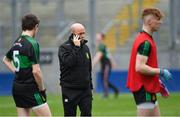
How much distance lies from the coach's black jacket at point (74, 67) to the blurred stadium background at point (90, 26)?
17.6 m

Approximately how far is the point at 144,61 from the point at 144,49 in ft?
0.53

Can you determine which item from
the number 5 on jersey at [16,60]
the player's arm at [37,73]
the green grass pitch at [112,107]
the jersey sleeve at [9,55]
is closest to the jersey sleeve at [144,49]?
the player's arm at [37,73]

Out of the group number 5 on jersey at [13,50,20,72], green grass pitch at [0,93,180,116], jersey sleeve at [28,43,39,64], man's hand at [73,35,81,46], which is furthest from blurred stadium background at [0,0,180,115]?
jersey sleeve at [28,43,39,64]

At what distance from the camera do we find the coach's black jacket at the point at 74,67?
1223cm

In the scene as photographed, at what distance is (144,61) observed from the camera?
33.9ft

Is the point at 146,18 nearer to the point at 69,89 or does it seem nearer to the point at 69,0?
the point at 69,89

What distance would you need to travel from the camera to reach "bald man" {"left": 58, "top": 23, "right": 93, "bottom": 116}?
12234mm

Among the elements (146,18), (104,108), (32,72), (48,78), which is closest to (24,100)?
(32,72)

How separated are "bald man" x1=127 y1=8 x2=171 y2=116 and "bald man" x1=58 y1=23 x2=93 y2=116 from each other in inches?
73.8

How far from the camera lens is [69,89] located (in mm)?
12367

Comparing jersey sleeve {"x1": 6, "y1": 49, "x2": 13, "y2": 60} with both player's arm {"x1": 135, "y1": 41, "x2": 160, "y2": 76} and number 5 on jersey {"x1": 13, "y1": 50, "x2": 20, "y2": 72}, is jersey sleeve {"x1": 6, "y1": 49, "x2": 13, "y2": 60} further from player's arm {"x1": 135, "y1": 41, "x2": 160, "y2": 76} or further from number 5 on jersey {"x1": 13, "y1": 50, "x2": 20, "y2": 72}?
player's arm {"x1": 135, "y1": 41, "x2": 160, "y2": 76}

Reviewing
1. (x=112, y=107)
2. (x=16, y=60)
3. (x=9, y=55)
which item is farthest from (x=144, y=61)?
(x=112, y=107)

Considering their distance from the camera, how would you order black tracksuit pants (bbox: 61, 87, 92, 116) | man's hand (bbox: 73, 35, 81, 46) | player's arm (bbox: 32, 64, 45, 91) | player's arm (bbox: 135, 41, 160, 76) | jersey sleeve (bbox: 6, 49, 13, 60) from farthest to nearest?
black tracksuit pants (bbox: 61, 87, 92, 116), man's hand (bbox: 73, 35, 81, 46), jersey sleeve (bbox: 6, 49, 13, 60), player's arm (bbox: 32, 64, 45, 91), player's arm (bbox: 135, 41, 160, 76)

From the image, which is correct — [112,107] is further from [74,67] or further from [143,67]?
[143,67]
